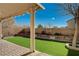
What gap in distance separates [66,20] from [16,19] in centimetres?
413

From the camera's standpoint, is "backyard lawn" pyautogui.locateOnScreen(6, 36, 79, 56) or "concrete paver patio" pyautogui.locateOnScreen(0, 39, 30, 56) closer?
"concrete paver patio" pyautogui.locateOnScreen(0, 39, 30, 56)

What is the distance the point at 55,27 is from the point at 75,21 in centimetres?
111

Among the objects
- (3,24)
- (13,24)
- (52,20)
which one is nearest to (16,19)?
(13,24)

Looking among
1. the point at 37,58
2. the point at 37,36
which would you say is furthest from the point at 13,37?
the point at 37,58

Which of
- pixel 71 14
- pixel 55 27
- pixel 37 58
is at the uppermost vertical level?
pixel 71 14

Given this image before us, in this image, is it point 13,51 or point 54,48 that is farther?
point 54,48

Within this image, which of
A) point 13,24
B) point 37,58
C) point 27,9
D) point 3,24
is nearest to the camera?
point 37,58

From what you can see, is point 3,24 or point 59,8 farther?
point 3,24

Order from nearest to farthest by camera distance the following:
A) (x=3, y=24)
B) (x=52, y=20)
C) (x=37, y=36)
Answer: (x=52, y=20), (x=37, y=36), (x=3, y=24)

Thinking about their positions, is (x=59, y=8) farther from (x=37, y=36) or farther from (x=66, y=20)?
(x=37, y=36)

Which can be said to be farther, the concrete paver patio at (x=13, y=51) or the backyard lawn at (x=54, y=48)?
the backyard lawn at (x=54, y=48)

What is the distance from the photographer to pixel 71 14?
7738 mm

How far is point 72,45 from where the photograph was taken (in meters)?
7.51

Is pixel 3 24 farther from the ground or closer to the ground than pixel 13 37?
farther from the ground
